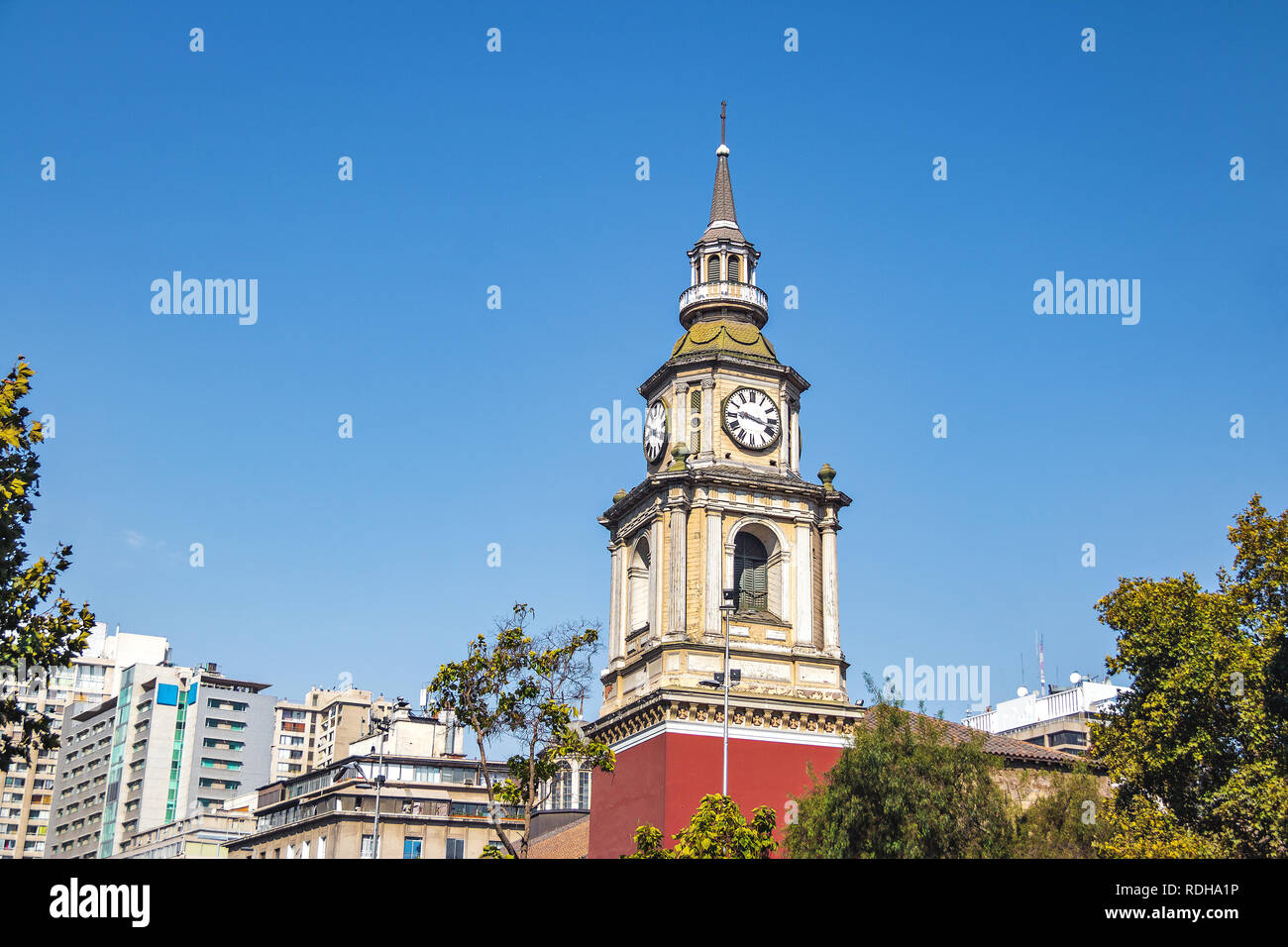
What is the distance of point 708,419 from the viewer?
58250 mm

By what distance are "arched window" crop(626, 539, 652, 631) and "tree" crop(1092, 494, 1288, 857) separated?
19462 millimetres

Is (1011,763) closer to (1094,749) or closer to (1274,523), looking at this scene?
(1094,749)

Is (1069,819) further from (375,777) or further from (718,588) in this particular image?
(375,777)

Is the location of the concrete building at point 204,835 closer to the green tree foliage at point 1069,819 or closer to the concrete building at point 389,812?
the concrete building at point 389,812

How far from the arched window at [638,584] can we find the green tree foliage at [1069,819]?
59.7 ft

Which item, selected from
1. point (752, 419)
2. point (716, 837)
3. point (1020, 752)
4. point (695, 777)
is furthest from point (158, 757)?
point (716, 837)

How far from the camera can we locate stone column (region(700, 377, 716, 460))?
190ft

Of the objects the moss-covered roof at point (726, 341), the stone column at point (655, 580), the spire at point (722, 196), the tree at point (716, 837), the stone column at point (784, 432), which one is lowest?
the tree at point (716, 837)

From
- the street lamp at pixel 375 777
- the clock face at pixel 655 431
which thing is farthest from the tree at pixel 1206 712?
the street lamp at pixel 375 777

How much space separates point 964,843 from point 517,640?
15.0 meters

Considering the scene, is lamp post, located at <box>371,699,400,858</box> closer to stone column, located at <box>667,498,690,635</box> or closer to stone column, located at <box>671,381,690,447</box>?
stone column, located at <box>671,381,690,447</box>

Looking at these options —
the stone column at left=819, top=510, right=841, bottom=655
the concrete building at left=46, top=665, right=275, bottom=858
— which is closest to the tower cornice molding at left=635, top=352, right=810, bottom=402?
the stone column at left=819, top=510, right=841, bottom=655

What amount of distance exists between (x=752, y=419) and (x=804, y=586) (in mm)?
7622

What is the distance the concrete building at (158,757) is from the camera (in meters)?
156
